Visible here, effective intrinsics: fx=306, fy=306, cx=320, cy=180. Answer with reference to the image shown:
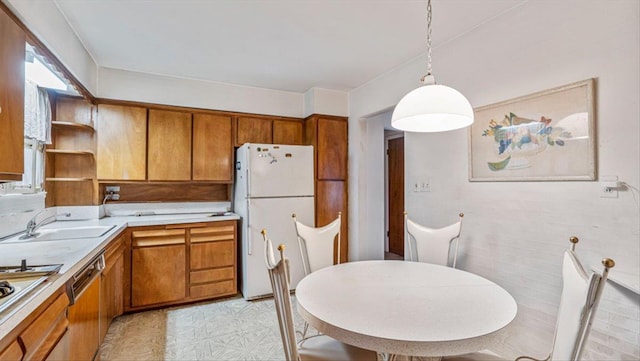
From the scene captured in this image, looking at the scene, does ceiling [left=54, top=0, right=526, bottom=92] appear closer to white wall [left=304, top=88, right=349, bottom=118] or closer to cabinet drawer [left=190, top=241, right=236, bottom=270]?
white wall [left=304, top=88, right=349, bottom=118]

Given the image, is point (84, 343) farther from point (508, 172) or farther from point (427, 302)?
point (508, 172)

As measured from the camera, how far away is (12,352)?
0.96 meters

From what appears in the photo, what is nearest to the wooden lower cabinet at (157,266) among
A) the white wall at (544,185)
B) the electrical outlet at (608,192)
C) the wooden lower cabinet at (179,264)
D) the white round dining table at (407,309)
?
the wooden lower cabinet at (179,264)

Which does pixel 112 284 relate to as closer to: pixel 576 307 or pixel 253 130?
pixel 253 130

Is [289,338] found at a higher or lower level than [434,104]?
lower

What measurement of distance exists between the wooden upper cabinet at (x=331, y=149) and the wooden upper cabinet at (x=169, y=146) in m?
1.51

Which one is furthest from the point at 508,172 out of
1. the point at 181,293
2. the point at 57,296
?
the point at 181,293

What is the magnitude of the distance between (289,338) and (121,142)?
298cm

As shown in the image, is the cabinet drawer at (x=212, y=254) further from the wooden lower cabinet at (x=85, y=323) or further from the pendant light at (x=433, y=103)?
the pendant light at (x=433, y=103)

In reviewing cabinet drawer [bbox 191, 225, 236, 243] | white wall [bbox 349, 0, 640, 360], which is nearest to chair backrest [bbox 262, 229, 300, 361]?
white wall [bbox 349, 0, 640, 360]

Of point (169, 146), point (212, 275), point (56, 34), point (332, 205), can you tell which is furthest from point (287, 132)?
point (56, 34)

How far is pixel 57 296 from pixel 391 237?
4.79 meters

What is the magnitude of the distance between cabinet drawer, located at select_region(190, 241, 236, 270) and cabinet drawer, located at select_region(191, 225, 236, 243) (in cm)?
4

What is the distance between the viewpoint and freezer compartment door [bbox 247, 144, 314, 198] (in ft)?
10.8
